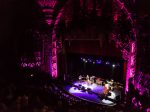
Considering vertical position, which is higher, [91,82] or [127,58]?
[127,58]

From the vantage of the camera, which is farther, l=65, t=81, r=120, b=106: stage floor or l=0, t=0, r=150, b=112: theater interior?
l=65, t=81, r=120, b=106: stage floor

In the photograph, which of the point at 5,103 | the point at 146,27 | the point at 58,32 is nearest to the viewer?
the point at 5,103

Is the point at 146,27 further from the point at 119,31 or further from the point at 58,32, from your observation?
the point at 58,32

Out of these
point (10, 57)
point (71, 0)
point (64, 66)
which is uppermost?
point (71, 0)

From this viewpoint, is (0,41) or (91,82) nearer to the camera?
(0,41)

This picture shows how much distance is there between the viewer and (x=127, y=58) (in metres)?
8.09

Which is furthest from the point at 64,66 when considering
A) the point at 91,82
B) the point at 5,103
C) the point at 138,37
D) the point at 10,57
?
the point at 5,103

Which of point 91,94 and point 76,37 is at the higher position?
point 76,37

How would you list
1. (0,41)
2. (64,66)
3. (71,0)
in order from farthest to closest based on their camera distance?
(64,66) < (71,0) < (0,41)

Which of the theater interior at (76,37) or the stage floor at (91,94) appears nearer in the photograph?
the theater interior at (76,37)

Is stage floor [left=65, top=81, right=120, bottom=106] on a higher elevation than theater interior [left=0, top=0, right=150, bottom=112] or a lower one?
lower

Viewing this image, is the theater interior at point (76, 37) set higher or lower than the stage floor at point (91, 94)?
higher

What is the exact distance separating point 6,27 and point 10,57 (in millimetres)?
1091

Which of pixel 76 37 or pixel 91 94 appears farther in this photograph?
pixel 76 37
